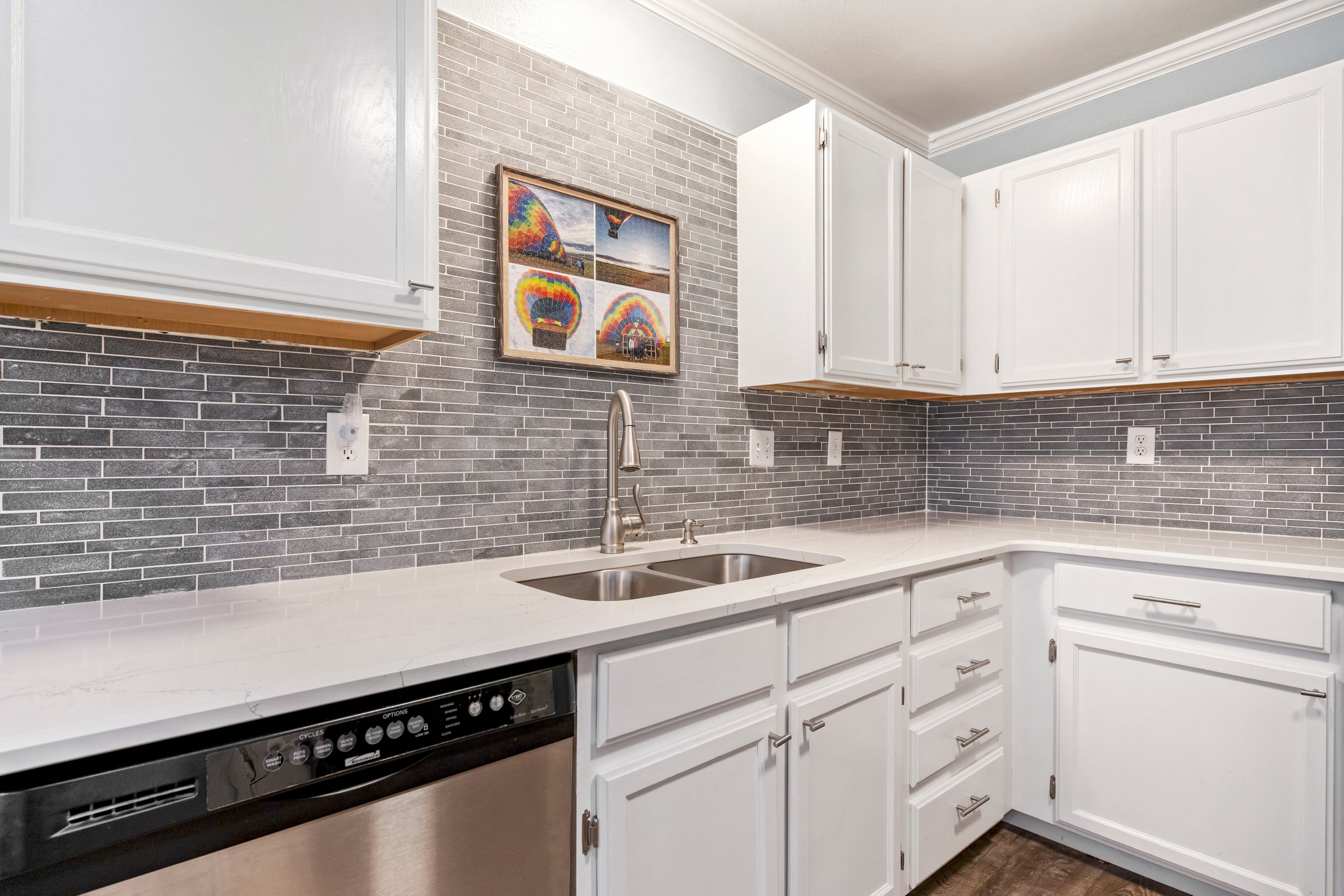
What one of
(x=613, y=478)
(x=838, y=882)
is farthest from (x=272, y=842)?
(x=838, y=882)

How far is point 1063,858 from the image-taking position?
206cm

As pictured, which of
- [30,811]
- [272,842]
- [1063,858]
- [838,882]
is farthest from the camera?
[1063,858]

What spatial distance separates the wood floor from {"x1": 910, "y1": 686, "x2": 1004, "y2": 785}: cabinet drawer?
0.34 m

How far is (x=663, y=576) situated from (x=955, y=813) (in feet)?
3.67

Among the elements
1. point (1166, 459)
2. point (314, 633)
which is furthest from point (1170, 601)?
point (314, 633)

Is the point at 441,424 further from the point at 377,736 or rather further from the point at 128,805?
the point at 128,805

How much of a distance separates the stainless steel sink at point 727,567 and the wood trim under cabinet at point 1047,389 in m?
0.57

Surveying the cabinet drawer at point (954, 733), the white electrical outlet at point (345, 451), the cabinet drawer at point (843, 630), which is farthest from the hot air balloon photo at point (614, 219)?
the cabinet drawer at point (954, 733)

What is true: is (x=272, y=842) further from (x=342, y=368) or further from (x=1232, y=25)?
(x=1232, y=25)

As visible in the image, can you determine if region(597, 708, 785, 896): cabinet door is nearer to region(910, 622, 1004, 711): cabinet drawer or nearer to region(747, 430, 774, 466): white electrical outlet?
region(910, 622, 1004, 711): cabinet drawer

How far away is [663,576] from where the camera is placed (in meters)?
1.71

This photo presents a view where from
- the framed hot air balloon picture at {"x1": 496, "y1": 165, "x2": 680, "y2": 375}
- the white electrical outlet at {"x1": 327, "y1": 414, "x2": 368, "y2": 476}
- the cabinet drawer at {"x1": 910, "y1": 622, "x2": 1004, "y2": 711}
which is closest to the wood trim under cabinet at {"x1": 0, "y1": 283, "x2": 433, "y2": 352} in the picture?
the white electrical outlet at {"x1": 327, "y1": 414, "x2": 368, "y2": 476}

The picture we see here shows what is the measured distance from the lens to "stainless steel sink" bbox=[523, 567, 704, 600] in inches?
64.9

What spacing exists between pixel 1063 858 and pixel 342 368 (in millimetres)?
2439
